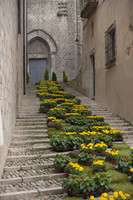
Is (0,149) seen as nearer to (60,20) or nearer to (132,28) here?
(132,28)

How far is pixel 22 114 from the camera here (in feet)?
33.2

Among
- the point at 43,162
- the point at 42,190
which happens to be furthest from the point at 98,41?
the point at 42,190

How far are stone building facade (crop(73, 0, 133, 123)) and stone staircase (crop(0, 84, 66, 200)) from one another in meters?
3.58

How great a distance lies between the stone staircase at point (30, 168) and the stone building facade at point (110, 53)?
3.58 meters

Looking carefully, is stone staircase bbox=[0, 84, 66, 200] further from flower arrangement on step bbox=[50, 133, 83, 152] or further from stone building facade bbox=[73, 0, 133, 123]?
stone building facade bbox=[73, 0, 133, 123]

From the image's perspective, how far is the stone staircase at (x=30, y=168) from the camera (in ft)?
13.5

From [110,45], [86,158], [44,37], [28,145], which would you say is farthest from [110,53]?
[44,37]

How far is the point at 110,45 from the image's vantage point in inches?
447

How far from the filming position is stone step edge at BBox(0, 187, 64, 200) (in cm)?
393

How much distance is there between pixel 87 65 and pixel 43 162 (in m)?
10.8

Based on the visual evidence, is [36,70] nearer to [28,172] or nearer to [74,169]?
[28,172]

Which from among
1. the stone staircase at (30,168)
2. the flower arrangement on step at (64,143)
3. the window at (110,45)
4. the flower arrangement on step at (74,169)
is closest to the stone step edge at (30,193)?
the stone staircase at (30,168)

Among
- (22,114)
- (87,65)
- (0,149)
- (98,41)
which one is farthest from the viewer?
(87,65)

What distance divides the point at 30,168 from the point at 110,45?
782 centimetres
